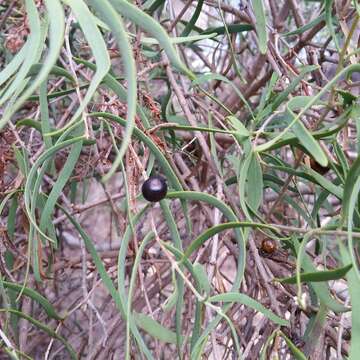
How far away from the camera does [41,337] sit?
4.58 ft

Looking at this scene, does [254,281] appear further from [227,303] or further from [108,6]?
[108,6]

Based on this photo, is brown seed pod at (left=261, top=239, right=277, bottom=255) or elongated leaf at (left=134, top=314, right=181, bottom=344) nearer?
elongated leaf at (left=134, top=314, right=181, bottom=344)

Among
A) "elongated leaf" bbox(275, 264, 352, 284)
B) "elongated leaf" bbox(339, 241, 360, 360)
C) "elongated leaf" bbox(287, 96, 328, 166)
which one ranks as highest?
"elongated leaf" bbox(287, 96, 328, 166)

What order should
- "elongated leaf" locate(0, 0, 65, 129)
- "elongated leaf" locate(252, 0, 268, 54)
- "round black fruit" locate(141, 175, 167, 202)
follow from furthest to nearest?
"elongated leaf" locate(252, 0, 268, 54) < "round black fruit" locate(141, 175, 167, 202) < "elongated leaf" locate(0, 0, 65, 129)

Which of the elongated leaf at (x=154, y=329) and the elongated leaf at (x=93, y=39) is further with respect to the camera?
the elongated leaf at (x=154, y=329)

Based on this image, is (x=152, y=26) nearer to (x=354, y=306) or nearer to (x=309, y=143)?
(x=309, y=143)

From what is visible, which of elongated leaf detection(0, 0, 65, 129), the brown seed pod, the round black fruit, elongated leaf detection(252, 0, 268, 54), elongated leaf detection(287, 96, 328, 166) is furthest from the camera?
the brown seed pod

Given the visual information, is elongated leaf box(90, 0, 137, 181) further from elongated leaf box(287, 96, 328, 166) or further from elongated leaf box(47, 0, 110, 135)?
elongated leaf box(287, 96, 328, 166)

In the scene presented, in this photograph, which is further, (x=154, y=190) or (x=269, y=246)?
(x=269, y=246)

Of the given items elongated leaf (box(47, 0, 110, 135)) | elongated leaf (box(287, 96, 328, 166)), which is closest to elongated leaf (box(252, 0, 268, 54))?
elongated leaf (box(287, 96, 328, 166))

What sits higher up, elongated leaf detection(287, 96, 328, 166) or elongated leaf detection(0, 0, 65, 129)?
elongated leaf detection(0, 0, 65, 129)

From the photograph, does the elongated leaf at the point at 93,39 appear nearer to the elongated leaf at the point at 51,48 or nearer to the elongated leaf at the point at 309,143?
the elongated leaf at the point at 51,48

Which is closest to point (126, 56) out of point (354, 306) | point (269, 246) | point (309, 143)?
point (309, 143)

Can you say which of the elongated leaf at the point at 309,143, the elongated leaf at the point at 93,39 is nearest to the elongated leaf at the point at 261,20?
the elongated leaf at the point at 309,143
